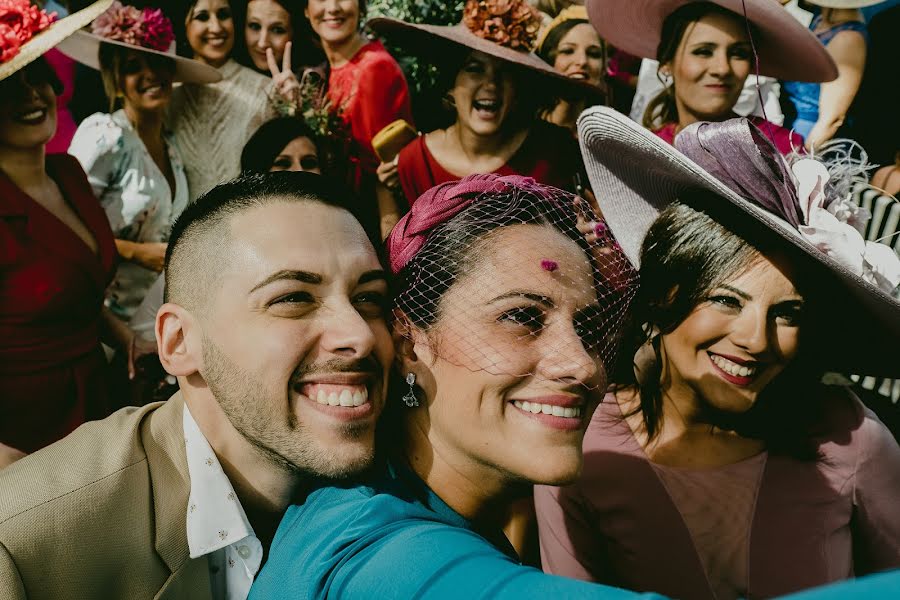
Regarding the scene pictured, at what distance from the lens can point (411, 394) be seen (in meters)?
1.91

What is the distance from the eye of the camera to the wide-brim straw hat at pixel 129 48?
4.64m

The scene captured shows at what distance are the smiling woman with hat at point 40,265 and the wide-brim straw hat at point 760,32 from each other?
2.32 m

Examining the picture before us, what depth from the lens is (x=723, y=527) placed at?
7.62 feet

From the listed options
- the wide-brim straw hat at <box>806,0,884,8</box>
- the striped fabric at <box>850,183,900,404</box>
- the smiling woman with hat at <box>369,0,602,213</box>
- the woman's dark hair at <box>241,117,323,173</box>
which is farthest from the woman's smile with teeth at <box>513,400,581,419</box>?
the wide-brim straw hat at <box>806,0,884,8</box>

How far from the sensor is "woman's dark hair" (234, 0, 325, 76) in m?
5.70

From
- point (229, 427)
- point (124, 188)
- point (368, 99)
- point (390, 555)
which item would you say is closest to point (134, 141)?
point (124, 188)

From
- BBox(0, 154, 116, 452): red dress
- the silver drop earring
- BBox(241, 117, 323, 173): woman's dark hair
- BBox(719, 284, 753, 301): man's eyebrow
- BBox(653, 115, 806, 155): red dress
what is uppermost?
BBox(653, 115, 806, 155): red dress

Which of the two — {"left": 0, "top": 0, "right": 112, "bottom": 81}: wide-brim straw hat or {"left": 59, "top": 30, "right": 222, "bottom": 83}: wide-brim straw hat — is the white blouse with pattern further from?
{"left": 0, "top": 0, "right": 112, "bottom": 81}: wide-brim straw hat

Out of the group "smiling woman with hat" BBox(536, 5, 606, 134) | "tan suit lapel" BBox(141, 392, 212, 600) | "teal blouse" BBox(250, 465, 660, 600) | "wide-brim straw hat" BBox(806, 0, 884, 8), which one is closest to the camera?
"teal blouse" BBox(250, 465, 660, 600)

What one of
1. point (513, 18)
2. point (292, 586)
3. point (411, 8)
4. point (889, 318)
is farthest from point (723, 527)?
point (411, 8)

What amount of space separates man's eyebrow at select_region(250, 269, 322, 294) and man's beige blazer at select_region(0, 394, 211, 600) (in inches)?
17.7

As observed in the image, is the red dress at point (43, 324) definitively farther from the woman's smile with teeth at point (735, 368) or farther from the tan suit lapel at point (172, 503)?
the woman's smile with teeth at point (735, 368)

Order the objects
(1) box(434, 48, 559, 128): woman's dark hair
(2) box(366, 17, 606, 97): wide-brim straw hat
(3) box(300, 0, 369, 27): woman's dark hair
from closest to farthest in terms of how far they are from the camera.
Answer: (2) box(366, 17, 606, 97): wide-brim straw hat < (1) box(434, 48, 559, 128): woman's dark hair < (3) box(300, 0, 369, 27): woman's dark hair

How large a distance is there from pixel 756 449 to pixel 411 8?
424 cm
